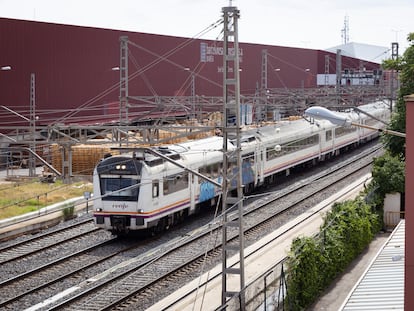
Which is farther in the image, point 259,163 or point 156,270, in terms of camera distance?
point 259,163

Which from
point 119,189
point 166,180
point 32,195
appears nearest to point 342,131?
point 32,195

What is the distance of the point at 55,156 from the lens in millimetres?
37031

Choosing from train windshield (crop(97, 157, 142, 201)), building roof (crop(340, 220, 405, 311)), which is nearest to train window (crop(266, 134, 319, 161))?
train windshield (crop(97, 157, 142, 201))

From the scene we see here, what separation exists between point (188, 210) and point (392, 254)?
1099 centimetres

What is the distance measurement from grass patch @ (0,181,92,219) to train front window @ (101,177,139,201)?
513 cm

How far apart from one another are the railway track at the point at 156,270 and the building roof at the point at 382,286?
3591 mm

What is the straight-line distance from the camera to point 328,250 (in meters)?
18.2

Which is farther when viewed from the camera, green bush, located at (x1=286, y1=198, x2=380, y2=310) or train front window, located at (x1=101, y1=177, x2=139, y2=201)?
train front window, located at (x1=101, y1=177, x2=139, y2=201)

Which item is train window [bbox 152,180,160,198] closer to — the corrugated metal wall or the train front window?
the train front window

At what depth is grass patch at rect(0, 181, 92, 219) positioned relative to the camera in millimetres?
27719

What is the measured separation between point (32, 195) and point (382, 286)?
20429mm

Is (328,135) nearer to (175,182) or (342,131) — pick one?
(342,131)

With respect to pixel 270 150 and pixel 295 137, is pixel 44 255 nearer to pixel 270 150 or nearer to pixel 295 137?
pixel 270 150

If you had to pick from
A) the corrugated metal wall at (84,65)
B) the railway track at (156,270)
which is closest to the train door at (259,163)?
the railway track at (156,270)
